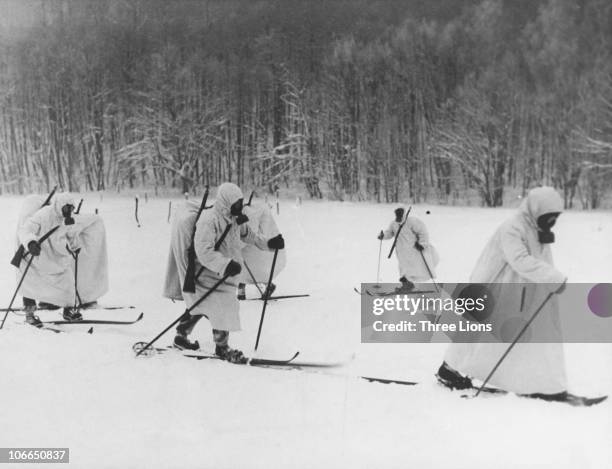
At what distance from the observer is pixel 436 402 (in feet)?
9.32

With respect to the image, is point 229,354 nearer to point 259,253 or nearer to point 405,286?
point 259,253

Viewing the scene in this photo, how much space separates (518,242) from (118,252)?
6.13 meters

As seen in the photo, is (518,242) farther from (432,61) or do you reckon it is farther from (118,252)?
(118,252)

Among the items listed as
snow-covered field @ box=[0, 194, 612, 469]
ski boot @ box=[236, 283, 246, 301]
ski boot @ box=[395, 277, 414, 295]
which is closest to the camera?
snow-covered field @ box=[0, 194, 612, 469]

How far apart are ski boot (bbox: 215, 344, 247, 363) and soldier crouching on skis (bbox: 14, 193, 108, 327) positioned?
1937 millimetres

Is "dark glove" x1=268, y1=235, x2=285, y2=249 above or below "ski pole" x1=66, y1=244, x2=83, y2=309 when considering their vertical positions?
above

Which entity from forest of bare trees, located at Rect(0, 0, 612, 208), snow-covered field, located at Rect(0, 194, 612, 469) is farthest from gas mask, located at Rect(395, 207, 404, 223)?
snow-covered field, located at Rect(0, 194, 612, 469)

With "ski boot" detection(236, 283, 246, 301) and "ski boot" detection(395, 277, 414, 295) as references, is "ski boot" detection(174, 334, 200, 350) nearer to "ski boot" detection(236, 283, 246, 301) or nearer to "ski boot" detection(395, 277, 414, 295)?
"ski boot" detection(236, 283, 246, 301)

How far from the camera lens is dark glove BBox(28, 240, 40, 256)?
4.43m

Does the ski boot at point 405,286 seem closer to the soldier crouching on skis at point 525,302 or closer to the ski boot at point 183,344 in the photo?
the ski boot at point 183,344

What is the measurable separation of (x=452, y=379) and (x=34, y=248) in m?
Result: 3.48

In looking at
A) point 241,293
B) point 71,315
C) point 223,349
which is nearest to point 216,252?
point 223,349

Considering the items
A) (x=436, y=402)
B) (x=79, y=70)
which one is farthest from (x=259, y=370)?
(x=79, y=70)

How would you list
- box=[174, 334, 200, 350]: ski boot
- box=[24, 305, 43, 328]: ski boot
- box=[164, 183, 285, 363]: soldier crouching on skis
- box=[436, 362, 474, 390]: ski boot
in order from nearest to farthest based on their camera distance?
box=[436, 362, 474, 390]: ski boot, box=[164, 183, 285, 363]: soldier crouching on skis, box=[174, 334, 200, 350]: ski boot, box=[24, 305, 43, 328]: ski boot
